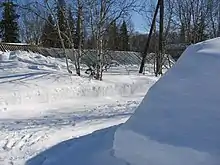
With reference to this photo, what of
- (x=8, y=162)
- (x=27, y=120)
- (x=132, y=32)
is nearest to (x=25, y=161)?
(x=8, y=162)

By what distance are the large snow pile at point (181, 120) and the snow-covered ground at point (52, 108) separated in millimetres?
1580

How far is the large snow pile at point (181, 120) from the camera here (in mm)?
3426

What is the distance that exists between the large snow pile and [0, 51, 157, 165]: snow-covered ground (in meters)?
1.58

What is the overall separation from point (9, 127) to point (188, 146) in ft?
15.8

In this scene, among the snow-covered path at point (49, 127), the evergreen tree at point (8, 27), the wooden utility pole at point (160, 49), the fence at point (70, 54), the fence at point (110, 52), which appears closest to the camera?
the snow-covered path at point (49, 127)

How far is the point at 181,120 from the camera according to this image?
373cm

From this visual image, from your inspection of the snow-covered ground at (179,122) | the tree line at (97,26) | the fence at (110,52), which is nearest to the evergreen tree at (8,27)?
the tree line at (97,26)

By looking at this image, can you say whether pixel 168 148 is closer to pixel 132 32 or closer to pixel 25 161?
pixel 25 161

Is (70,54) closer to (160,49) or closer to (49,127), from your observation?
(160,49)

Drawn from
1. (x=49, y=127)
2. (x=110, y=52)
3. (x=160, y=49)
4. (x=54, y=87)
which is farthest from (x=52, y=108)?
(x=110, y=52)

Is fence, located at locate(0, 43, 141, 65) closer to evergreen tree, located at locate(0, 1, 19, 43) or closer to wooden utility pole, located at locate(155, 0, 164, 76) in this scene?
wooden utility pole, located at locate(155, 0, 164, 76)

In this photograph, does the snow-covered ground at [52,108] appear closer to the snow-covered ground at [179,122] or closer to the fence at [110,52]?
the snow-covered ground at [179,122]

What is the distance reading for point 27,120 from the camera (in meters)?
8.33

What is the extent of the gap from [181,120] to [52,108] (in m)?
6.84
